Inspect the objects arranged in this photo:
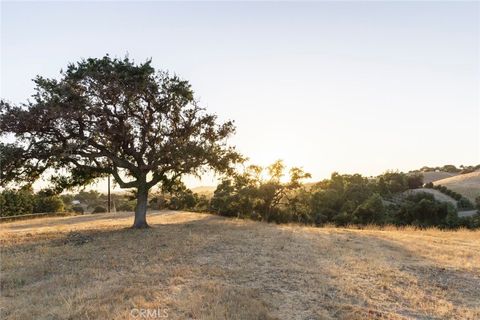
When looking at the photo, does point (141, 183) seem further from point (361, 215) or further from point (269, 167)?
point (361, 215)

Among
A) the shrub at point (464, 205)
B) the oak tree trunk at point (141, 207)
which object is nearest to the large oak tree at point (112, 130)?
the oak tree trunk at point (141, 207)

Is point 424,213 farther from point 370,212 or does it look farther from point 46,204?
point 46,204

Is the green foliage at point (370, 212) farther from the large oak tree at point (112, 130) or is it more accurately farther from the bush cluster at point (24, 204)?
the bush cluster at point (24, 204)

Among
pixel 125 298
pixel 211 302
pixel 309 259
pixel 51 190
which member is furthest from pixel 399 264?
pixel 51 190

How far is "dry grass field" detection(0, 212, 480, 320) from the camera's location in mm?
9562

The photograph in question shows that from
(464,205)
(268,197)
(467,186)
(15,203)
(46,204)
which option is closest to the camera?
(268,197)

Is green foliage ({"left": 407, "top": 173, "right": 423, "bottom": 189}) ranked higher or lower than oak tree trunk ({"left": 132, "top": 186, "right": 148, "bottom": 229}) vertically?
higher

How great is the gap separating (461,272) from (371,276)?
397cm

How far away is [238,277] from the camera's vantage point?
12648 mm

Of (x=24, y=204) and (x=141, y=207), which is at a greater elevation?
(x=24, y=204)

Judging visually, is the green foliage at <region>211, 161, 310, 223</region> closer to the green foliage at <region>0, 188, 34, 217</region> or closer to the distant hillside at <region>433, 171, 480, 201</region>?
the green foliage at <region>0, 188, 34, 217</region>

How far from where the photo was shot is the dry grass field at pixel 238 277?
9.56m

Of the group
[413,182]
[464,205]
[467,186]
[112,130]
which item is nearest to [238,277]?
[112,130]

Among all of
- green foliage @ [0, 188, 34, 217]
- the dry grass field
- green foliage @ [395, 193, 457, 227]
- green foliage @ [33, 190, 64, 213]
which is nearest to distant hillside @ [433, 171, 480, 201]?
green foliage @ [395, 193, 457, 227]
